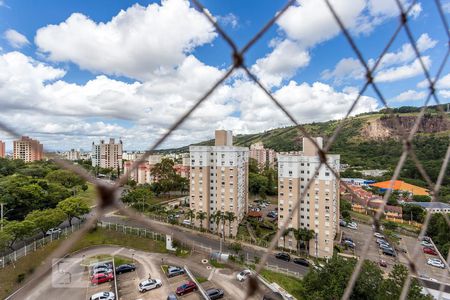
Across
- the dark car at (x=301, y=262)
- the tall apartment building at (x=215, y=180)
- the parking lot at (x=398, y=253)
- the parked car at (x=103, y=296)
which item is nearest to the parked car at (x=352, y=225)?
the parking lot at (x=398, y=253)

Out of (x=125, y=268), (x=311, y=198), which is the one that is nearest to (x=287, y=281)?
(x=311, y=198)

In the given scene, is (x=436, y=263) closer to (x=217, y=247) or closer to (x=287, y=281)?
(x=287, y=281)

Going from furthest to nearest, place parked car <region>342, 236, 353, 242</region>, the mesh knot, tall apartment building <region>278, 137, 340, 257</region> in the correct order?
1. parked car <region>342, 236, 353, 242</region>
2. tall apartment building <region>278, 137, 340, 257</region>
3. the mesh knot

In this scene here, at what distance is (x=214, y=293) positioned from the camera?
6.27m

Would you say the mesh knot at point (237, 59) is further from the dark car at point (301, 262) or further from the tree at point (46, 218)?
the tree at point (46, 218)

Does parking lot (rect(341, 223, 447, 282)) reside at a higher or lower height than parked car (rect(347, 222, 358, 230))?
lower

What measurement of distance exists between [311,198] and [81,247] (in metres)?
8.11

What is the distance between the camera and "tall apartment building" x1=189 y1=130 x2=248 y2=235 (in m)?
11.4

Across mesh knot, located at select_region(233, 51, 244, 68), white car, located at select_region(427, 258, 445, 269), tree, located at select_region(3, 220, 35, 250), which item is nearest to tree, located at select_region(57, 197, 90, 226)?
tree, located at select_region(3, 220, 35, 250)

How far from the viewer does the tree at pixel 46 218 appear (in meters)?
8.26

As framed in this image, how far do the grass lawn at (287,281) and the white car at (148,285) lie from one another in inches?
113

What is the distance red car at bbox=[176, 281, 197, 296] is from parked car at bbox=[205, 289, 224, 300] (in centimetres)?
40

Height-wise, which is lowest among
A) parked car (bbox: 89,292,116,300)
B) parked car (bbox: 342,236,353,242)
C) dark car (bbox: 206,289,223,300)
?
parked car (bbox: 342,236,353,242)

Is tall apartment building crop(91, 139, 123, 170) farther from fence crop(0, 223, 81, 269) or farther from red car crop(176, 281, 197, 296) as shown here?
red car crop(176, 281, 197, 296)
